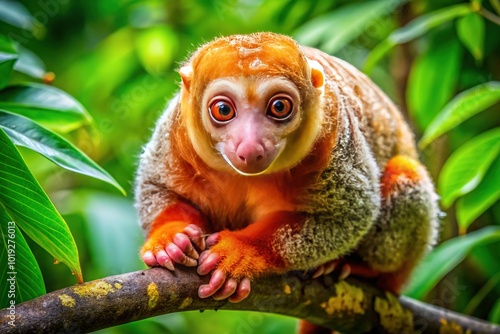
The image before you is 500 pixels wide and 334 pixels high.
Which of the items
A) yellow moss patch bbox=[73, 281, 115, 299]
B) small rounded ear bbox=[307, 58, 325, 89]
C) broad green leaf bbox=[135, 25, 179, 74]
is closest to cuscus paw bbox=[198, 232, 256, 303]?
yellow moss patch bbox=[73, 281, 115, 299]

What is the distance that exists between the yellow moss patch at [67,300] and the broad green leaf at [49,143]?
0.60 meters

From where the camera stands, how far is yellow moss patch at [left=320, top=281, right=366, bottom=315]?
323cm

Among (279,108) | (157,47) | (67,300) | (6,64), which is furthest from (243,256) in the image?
(157,47)

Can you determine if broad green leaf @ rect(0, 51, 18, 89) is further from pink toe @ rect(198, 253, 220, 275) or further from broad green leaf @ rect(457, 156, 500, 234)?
broad green leaf @ rect(457, 156, 500, 234)

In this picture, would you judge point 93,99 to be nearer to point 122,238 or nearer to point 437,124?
point 122,238

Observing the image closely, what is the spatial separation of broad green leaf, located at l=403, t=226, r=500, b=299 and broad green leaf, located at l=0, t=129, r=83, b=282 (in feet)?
8.34

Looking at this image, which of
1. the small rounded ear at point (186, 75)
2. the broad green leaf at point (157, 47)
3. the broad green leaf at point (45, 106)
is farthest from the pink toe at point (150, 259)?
the broad green leaf at point (157, 47)

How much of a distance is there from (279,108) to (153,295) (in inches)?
34.6

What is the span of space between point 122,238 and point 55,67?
2.99 m

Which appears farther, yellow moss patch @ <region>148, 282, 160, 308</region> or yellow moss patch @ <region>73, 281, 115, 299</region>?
yellow moss patch @ <region>148, 282, 160, 308</region>

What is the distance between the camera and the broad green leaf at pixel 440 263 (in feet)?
13.5

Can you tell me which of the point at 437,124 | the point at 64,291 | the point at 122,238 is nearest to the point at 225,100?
the point at 64,291

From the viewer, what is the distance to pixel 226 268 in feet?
8.87

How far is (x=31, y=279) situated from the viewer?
7.22ft
